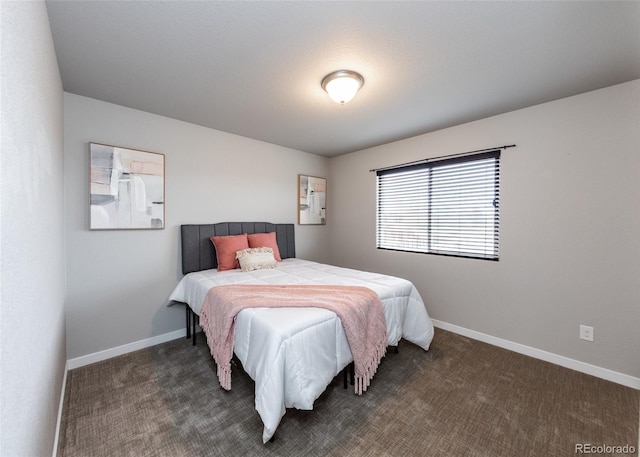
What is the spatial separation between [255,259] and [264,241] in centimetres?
42

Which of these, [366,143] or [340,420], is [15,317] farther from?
[366,143]

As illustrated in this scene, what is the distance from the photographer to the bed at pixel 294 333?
58.2 inches

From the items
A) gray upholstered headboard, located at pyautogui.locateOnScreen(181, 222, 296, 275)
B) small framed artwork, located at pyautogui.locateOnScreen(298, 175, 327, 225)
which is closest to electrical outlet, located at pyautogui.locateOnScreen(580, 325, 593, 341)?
small framed artwork, located at pyautogui.locateOnScreen(298, 175, 327, 225)

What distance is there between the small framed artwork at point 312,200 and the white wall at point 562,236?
1835mm

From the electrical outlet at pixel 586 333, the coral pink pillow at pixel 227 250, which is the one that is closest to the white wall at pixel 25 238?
the coral pink pillow at pixel 227 250

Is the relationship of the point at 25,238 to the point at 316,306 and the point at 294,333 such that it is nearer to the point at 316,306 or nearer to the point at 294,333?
the point at 294,333

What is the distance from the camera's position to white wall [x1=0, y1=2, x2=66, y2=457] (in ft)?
2.43

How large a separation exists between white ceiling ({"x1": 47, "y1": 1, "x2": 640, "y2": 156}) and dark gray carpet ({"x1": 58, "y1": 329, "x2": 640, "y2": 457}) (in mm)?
2398

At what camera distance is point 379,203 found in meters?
3.91

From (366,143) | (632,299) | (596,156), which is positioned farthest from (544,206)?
(366,143)

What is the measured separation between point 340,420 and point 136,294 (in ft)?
7.48

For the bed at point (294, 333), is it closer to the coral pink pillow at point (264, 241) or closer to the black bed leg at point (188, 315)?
the black bed leg at point (188, 315)

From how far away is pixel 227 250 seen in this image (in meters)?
2.97

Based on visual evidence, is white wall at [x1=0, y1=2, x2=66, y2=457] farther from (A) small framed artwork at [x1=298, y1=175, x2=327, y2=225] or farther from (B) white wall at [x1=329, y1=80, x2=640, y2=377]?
(B) white wall at [x1=329, y1=80, x2=640, y2=377]
